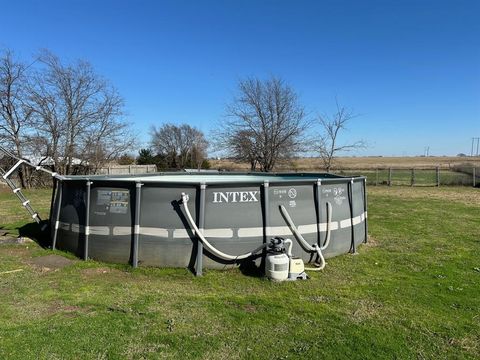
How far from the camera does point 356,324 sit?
401cm

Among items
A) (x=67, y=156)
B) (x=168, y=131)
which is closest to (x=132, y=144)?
(x=67, y=156)

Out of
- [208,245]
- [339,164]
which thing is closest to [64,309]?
[208,245]

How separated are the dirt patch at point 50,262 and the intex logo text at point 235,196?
8.36 feet

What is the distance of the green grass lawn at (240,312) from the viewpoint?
3434mm

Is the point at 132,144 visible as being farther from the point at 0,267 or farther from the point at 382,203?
the point at 0,267

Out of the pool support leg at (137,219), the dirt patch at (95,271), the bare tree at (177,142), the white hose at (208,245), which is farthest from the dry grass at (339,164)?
the dirt patch at (95,271)

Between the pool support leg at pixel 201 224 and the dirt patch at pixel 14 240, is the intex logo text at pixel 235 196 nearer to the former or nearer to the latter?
the pool support leg at pixel 201 224

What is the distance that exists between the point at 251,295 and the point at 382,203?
41.6ft

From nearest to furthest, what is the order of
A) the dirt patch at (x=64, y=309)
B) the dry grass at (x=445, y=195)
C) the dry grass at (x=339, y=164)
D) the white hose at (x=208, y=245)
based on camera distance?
1. the dirt patch at (x=64, y=309)
2. the white hose at (x=208, y=245)
3. the dry grass at (x=445, y=195)
4. the dry grass at (x=339, y=164)

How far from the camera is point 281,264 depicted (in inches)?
211

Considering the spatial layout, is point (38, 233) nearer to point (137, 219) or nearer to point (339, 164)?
point (137, 219)

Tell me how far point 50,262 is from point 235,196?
3.13m

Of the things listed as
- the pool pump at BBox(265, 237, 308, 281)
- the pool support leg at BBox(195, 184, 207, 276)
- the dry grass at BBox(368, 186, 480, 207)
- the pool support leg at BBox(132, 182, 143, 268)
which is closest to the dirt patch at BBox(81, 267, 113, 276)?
the pool support leg at BBox(132, 182, 143, 268)

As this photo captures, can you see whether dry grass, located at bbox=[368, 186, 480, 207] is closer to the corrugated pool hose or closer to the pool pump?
the corrugated pool hose
